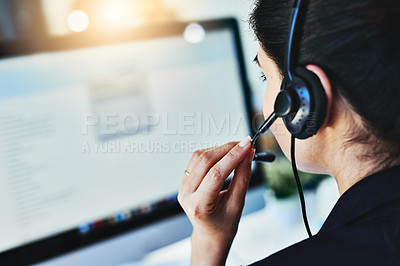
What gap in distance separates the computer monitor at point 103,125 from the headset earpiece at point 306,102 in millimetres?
304

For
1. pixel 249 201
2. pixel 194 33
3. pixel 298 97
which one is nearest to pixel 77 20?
pixel 194 33

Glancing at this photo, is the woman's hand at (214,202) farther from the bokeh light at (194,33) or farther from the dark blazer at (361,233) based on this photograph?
the bokeh light at (194,33)

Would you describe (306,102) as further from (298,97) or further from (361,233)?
(361,233)

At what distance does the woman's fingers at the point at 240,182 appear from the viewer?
57 centimetres

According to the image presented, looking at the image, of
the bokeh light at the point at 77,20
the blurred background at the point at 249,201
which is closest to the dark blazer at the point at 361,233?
the blurred background at the point at 249,201

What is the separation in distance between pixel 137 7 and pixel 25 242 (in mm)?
1088

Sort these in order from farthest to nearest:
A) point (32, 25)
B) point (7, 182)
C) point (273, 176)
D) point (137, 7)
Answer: point (32, 25) < point (137, 7) < point (273, 176) < point (7, 182)

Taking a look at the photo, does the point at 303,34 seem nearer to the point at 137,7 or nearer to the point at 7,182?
the point at 7,182

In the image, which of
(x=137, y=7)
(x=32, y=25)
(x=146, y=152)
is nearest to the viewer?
(x=146, y=152)

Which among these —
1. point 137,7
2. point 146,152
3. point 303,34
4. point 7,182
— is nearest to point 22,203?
point 7,182

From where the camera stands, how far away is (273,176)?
866 mm

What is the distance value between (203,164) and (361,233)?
24 cm

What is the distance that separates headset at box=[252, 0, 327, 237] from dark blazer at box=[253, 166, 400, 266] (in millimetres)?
99

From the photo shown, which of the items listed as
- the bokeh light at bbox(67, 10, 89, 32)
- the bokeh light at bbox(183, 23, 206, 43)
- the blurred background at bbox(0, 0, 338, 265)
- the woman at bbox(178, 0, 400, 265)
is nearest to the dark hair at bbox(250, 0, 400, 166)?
the woman at bbox(178, 0, 400, 265)
